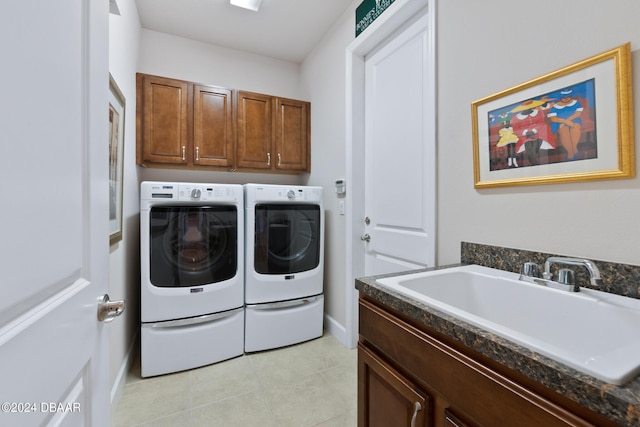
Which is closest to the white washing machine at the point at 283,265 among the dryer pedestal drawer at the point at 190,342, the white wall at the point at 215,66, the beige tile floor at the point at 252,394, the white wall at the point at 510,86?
the dryer pedestal drawer at the point at 190,342

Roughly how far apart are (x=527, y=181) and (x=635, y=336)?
575mm

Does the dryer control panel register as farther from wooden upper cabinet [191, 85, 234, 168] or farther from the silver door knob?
the silver door knob

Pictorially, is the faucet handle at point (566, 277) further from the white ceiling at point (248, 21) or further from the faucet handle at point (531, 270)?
the white ceiling at point (248, 21)

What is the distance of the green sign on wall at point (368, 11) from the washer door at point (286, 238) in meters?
1.42

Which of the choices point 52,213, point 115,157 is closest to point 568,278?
point 52,213

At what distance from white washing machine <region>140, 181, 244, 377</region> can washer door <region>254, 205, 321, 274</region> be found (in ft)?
0.51

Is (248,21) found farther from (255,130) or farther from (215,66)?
(255,130)

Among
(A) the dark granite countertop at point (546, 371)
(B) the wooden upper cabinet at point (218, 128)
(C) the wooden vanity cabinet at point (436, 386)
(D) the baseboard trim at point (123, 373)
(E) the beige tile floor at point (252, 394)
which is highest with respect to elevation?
(B) the wooden upper cabinet at point (218, 128)

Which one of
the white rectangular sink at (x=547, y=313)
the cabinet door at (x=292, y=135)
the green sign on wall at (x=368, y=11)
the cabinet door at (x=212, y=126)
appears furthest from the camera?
the cabinet door at (x=292, y=135)

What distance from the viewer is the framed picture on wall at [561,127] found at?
2.74 feet

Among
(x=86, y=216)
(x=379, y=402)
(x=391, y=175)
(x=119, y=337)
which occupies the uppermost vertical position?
(x=391, y=175)

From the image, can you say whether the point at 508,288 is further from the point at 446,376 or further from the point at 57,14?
the point at 57,14

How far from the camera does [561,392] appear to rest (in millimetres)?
477

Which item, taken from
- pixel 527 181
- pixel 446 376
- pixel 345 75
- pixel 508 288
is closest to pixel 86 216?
pixel 446 376
